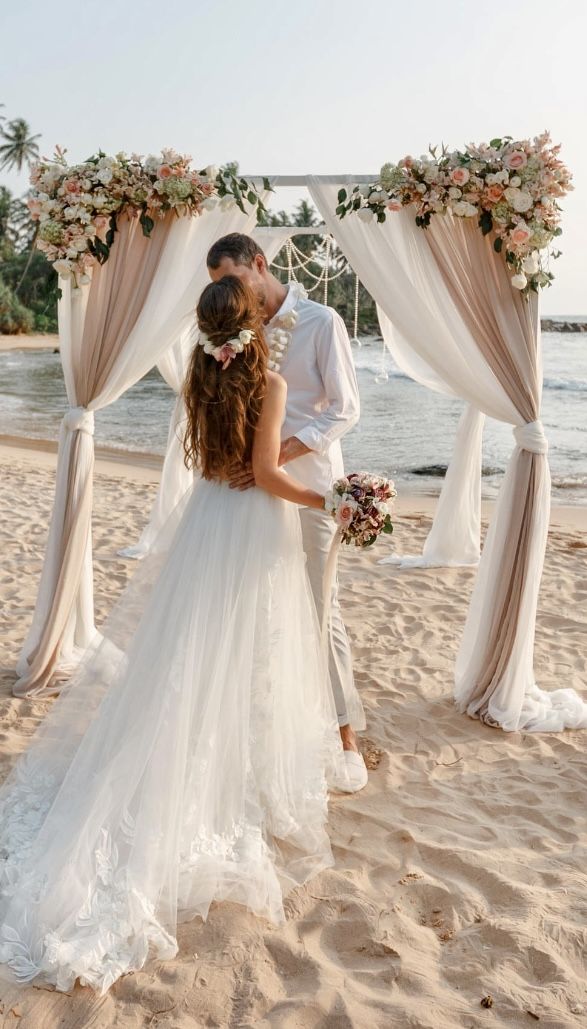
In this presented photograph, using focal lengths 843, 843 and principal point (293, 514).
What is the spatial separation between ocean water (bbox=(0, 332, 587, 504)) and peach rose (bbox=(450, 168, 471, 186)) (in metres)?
3.10

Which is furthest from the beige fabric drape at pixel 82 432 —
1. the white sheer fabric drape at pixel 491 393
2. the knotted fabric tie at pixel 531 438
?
the knotted fabric tie at pixel 531 438

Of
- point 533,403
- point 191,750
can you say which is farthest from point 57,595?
point 533,403

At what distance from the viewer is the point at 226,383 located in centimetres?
268

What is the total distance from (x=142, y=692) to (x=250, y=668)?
36 centimetres

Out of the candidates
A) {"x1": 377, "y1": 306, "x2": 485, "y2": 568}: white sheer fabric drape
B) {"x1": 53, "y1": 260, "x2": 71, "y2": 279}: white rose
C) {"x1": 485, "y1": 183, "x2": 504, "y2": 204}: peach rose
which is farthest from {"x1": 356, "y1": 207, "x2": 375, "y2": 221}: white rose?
{"x1": 377, "y1": 306, "x2": 485, "y2": 568}: white sheer fabric drape

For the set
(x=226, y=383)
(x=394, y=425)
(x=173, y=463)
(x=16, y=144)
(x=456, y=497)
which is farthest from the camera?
(x=16, y=144)

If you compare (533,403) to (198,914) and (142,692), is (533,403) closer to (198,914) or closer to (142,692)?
(142,692)

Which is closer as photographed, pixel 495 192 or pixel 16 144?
pixel 495 192

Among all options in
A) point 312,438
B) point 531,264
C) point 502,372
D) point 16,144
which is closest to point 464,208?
point 531,264

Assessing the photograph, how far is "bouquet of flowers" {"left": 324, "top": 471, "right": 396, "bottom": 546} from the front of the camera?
9.32ft

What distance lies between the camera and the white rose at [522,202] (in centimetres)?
357

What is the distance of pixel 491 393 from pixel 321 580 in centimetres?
135

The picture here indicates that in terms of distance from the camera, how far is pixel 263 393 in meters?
2.74

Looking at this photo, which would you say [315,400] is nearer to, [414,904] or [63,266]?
[63,266]
